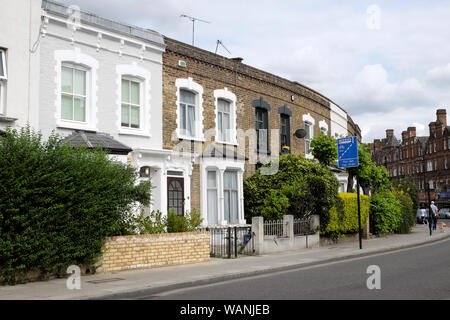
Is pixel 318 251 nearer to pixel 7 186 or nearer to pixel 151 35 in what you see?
pixel 151 35

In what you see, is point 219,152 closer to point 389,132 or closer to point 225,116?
point 225,116

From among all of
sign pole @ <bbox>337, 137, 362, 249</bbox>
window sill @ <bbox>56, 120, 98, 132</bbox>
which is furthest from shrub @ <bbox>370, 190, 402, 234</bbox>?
window sill @ <bbox>56, 120, 98, 132</bbox>

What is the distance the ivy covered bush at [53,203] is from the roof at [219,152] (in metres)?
7.20

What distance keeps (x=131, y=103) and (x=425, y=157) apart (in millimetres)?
75549

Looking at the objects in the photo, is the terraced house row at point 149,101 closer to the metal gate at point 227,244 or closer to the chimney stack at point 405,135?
the metal gate at point 227,244

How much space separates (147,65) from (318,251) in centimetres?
944

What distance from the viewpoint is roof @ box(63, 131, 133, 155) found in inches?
581

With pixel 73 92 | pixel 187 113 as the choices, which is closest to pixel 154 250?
pixel 73 92

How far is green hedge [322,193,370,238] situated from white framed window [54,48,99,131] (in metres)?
10.9

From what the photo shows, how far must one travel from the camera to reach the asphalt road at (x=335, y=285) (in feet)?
29.6

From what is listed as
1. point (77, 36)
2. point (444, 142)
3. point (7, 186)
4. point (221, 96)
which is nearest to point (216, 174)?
point (221, 96)

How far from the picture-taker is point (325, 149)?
78.6 feet

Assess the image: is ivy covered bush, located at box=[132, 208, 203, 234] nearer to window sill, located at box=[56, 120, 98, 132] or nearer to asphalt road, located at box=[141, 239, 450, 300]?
asphalt road, located at box=[141, 239, 450, 300]

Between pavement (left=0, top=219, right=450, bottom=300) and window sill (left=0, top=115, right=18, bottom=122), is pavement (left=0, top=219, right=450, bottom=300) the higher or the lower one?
the lower one
